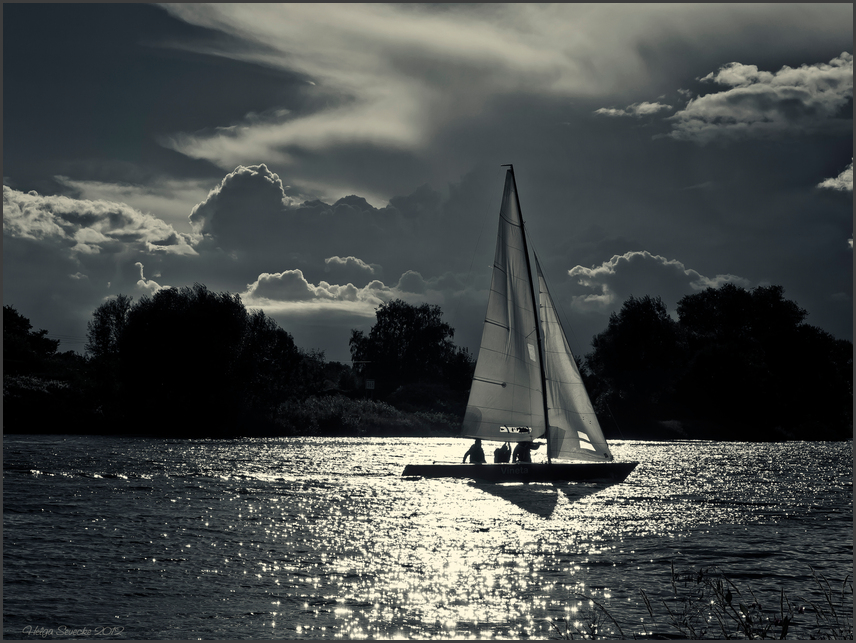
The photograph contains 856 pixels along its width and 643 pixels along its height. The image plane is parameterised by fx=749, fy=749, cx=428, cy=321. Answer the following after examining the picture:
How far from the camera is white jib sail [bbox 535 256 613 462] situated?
37.2m

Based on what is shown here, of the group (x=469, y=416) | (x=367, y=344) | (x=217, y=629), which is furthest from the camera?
(x=367, y=344)

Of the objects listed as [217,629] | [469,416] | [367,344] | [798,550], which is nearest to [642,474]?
[469,416]

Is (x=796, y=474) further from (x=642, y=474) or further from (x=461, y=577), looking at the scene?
(x=461, y=577)

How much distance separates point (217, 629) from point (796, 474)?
45583mm

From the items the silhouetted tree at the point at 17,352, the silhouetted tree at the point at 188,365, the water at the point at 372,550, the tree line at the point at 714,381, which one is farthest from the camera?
the tree line at the point at 714,381

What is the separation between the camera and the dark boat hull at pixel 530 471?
36.2m

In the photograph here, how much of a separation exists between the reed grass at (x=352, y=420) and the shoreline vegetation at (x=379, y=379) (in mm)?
206

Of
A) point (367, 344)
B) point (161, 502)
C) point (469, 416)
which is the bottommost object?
point (161, 502)

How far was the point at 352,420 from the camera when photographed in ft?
334

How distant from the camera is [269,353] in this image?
97.2 m

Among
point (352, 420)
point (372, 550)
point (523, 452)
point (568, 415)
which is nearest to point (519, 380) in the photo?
point (568, 415)

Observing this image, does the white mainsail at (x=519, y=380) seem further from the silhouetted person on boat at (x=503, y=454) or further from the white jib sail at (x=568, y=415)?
the silhouetted person on boat at (x=503, y=454)

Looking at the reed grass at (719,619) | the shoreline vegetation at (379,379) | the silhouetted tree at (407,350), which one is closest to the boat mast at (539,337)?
the reed grass at (719,619)

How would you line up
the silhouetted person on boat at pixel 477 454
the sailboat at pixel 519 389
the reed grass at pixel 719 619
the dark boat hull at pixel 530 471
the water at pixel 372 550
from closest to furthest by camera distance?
the reed grass at pixel 719 619, the water at pixel 372 550, the dark boat hull at pixel 530 471, the sailboat at pixel 519 389, the silhouetted person on boat at pixel 477 454
